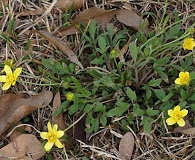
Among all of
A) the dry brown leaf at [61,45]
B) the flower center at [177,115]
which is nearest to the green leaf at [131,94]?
the flower center at [177,115]

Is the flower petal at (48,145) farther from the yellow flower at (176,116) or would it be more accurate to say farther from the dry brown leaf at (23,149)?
the yellow flower at (176,116)

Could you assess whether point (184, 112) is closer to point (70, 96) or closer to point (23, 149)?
point (70, 96)

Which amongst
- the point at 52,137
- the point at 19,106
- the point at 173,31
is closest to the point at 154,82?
the point at 173,31

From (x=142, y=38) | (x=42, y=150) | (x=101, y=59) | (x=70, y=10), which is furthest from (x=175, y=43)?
(x=42, y=150)

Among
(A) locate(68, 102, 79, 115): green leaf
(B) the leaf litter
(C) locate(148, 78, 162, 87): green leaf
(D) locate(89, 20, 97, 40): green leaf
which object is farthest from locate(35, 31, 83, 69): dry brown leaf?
(C) locate(148, 78, 162, 87): green leaf

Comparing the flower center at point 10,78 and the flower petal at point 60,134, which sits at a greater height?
the flower center at point 10,78

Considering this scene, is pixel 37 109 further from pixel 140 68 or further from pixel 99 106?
pixel 140 68
